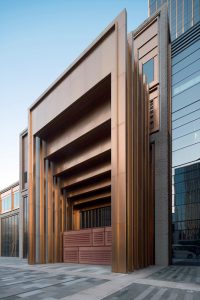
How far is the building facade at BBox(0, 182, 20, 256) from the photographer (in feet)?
143

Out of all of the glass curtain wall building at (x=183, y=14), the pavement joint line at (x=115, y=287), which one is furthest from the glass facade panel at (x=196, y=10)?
the pavement joint line at (x=115, y=287)

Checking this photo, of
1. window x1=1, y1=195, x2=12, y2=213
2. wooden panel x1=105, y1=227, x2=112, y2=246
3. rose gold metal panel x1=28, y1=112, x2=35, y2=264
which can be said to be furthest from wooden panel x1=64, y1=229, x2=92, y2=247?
window x1=1, y1=195, x2=12, y2=213

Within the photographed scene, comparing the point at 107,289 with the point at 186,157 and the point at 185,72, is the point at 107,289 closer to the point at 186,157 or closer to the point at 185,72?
the point at 186,157

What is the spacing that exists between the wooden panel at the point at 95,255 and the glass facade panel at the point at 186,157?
547 centimetres

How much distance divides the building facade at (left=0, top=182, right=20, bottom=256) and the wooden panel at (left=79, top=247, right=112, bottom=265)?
64.7 ft

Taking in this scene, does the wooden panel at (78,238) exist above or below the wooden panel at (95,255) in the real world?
above

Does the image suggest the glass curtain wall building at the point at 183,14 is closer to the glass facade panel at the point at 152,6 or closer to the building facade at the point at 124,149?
the glass facade panel at the point at 152,6

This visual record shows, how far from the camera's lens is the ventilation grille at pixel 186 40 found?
84.0 feet

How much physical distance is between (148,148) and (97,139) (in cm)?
458

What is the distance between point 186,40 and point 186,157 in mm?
11224

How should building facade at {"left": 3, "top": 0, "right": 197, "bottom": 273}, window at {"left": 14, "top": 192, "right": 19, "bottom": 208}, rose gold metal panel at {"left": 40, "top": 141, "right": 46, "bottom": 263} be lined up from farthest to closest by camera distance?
1. window at {"left": 14, "top": 192, "right": 19, "bottom": 208}
2. rose gold metal panel at {"left": 40, "top": 141, "right": 46, "bottom": 263}
3. building facade at {"left": 3, "top": 0, "right": 197, "bottom": 273}

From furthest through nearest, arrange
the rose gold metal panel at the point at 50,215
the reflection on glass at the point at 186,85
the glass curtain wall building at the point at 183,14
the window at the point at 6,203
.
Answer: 1. the glass curtain wall building at the point at 183,14
2. the window at the point at 6,203
3. the rose gold metal panel at the point at 50,215
4. the reflection on glass at the point at 186,85

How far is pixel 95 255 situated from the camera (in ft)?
80.3

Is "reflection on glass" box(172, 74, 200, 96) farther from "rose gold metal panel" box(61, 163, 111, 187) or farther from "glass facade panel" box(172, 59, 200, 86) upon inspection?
"rose gold metal panel" box(61, 163, 111, 187)
